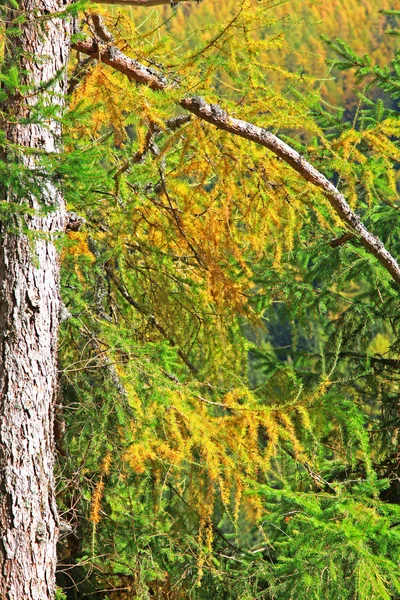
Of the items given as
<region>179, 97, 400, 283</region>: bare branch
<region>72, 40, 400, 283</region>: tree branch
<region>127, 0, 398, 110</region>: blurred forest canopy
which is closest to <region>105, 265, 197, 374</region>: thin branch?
<region>179, 97, 400, 283</region>: bare branch

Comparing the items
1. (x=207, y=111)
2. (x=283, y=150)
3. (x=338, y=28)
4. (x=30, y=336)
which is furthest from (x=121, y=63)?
(x=338, y=28)

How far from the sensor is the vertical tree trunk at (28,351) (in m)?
3.76

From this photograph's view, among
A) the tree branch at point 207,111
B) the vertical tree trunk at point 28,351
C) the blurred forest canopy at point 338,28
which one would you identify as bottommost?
the vertical tree trunk at point 28,351

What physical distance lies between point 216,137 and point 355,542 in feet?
6.96

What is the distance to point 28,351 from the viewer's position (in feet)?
12.5

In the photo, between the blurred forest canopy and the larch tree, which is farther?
the blurred forest canopy

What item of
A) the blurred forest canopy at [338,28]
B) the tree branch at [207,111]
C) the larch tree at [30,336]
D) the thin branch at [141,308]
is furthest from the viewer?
the blurred forest canopy at [338,28]

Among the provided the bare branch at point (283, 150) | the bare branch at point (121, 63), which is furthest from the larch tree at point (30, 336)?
the bare branch at point (283, 150)

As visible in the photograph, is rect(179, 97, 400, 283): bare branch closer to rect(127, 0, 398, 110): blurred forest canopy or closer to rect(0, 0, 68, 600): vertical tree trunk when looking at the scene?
rect(0, 0, 68, 600): vertical tree trunk

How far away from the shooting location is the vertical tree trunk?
376 centimetres

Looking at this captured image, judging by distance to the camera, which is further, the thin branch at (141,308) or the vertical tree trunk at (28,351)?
the thin branch at (141,308)

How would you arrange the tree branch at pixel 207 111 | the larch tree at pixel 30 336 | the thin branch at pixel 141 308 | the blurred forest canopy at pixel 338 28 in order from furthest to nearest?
1. the blurred forest canopy at pixel 338 28
2. the thin branch at pixel 141 308
3. the tree branch at pixel 207 111
4. the larch tree at pixel 30 336

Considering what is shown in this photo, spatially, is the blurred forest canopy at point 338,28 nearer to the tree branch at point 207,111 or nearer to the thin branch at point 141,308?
the thin branch at point 141,308

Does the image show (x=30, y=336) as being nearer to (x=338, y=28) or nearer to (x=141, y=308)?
(x=141, y=308)
